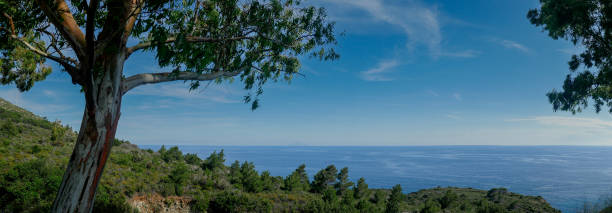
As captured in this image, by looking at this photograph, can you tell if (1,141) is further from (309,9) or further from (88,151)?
(309,9)

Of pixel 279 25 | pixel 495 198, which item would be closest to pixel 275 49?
pixel 279 25

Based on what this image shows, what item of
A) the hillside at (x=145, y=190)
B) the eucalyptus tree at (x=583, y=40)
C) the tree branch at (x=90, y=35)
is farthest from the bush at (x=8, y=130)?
the eucalyptus tree at (x=583, y=40)

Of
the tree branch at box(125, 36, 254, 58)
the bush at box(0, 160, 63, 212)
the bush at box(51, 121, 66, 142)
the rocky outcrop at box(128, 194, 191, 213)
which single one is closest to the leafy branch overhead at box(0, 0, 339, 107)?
the tree branch at box(125, 36, 254, 58)

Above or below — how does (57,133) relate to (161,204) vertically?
above

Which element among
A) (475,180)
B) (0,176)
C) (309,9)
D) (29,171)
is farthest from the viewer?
(475,180)

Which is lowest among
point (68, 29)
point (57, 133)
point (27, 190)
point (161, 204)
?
point (161, 204)

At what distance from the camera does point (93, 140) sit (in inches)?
143

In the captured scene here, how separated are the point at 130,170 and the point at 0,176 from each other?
582 centimetres

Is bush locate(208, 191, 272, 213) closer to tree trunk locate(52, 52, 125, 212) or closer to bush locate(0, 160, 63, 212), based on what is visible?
bush locate(0, 160, 63, 212)

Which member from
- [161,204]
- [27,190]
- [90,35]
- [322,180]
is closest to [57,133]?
[161,204]

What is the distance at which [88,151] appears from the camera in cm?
359

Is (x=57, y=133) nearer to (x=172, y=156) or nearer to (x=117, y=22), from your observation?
(x=172, y=156)

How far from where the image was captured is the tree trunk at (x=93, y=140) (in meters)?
3.47

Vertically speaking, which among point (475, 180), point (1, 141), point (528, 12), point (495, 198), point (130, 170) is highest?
point (528, 12)
